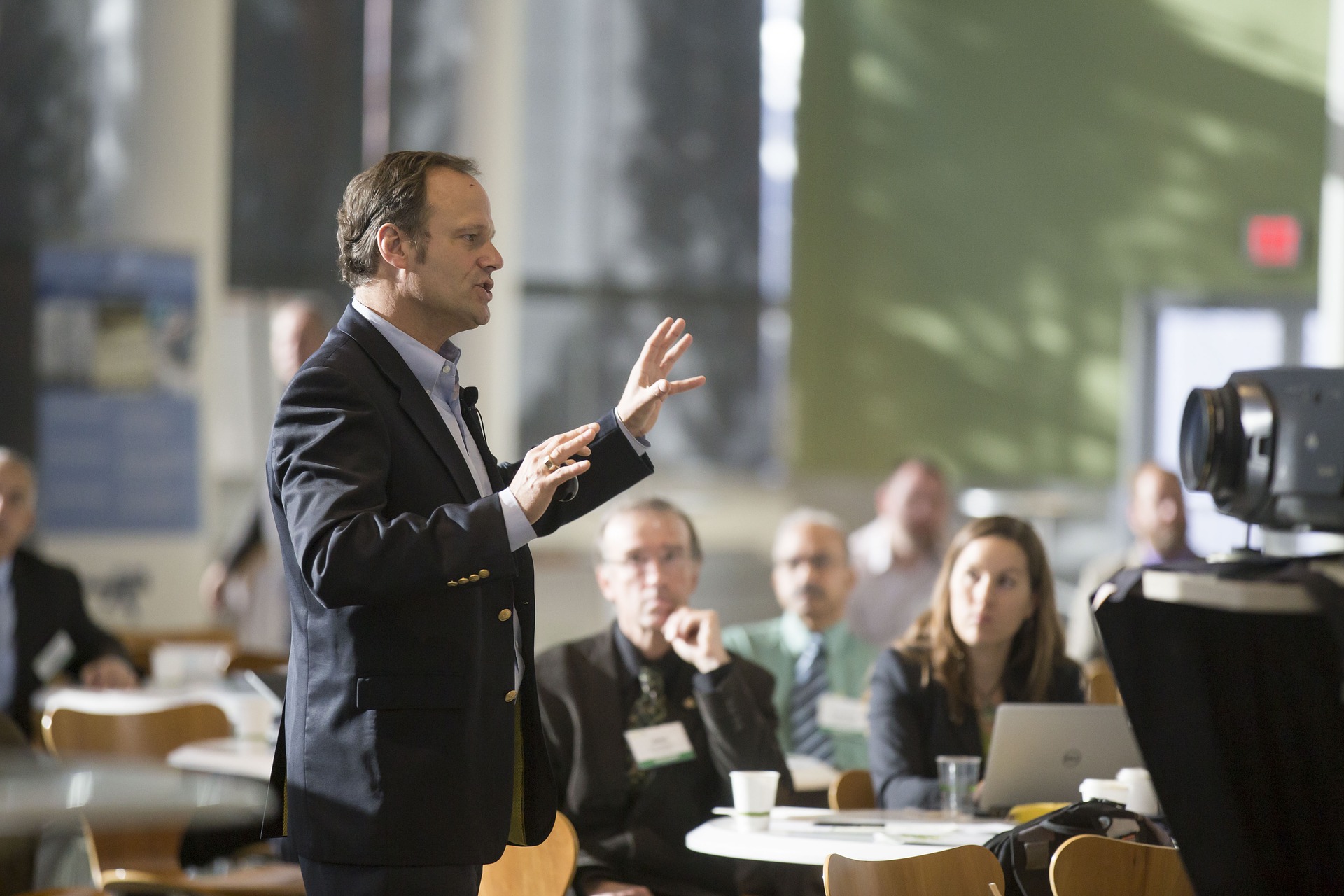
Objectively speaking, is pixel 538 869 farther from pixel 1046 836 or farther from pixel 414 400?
pixel 414 400

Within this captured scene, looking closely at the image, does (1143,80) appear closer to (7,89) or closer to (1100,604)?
(7,89)

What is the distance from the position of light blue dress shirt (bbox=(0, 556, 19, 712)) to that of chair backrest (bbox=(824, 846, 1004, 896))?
337cm

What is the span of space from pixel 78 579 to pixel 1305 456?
443 centimetres

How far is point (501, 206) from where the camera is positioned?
7.86m

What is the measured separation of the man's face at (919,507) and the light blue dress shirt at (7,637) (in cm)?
332

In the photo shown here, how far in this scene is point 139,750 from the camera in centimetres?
423

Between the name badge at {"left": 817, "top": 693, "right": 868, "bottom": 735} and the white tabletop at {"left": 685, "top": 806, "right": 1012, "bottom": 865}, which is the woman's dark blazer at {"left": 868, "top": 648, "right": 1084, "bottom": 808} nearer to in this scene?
the white tabletop at {"left": 685, "top": 806, "right": 1012, "bottom": 865}

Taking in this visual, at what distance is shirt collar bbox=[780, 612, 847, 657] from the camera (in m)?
4.73

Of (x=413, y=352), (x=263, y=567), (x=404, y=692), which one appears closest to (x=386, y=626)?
(x=404, y=692)

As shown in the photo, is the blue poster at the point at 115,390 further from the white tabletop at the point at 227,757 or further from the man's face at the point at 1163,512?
the man's face at the point at 1163,512

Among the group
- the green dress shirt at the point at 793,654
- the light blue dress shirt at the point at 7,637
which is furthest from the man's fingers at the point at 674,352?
the light blue dress shirt at the point at 7,637

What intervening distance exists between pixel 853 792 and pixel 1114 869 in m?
1.01

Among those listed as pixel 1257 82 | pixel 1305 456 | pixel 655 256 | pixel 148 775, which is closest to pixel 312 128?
pixel 655 256

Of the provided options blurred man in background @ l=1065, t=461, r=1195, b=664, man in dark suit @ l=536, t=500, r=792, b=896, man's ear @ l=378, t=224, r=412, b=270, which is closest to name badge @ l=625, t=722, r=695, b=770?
man in dark suit @ l=536, t=500, r=792, b=896
